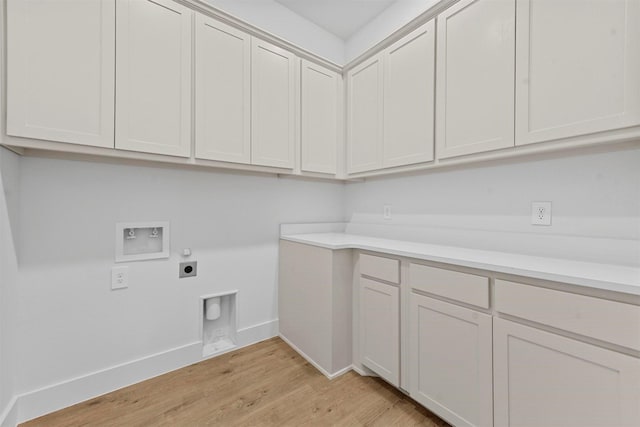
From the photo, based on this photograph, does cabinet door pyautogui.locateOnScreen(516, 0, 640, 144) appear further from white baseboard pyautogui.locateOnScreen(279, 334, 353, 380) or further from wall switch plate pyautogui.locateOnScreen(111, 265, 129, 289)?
wall switch plate pyautogui.locateOnScreen(111, 265, 129, 289)

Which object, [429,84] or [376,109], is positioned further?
[376,109]

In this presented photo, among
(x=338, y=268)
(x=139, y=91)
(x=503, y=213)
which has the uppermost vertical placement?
(x=139, y=91)

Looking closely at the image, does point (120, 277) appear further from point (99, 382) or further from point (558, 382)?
point (558, 382)

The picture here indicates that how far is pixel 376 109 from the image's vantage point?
6.68 ft

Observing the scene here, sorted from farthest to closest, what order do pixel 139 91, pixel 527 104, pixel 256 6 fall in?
pixel 256 6, pixel 139 91, pixel 527 104

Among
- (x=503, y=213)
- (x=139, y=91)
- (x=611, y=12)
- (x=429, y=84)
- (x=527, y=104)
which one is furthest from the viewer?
(x=429, y=84)

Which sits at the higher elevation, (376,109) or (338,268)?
(376,109)

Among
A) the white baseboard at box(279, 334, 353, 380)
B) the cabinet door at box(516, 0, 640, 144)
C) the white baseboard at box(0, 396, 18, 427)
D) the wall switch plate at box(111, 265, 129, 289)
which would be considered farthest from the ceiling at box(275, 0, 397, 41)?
the white baseboard at box(0, 396, 18, 427)

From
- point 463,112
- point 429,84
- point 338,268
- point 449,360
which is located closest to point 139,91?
point 338,268

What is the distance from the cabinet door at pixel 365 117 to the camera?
6.64 feet

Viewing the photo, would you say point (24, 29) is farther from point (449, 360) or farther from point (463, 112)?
point (449, 360)

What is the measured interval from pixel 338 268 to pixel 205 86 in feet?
4.67

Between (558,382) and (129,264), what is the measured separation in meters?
2.21

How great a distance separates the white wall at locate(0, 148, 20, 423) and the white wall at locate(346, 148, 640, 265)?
228 centimetres
